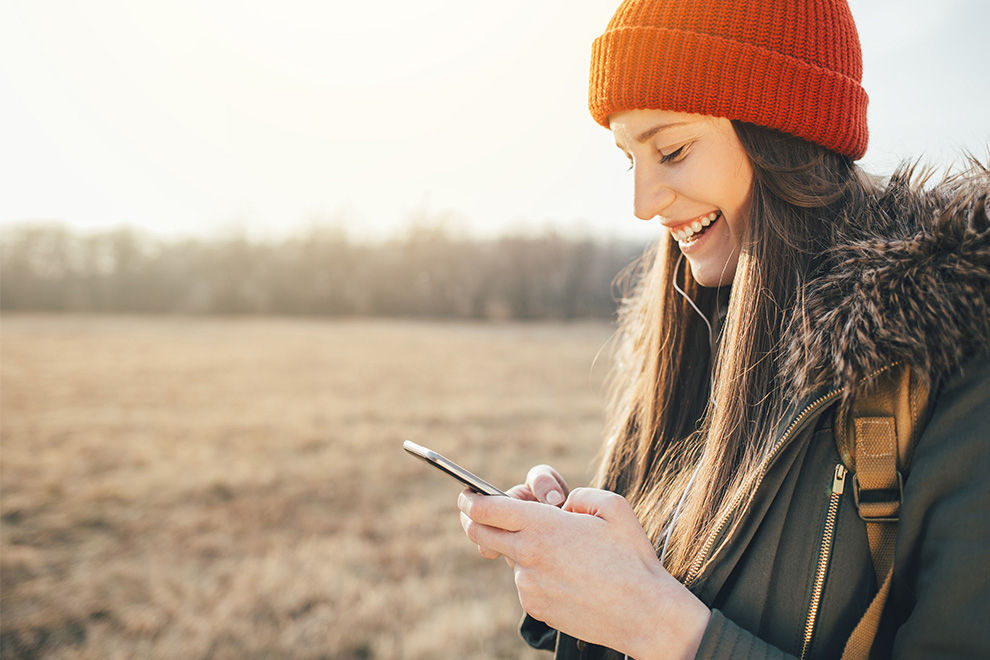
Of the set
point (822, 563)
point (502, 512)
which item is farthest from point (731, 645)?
point (502, 512)

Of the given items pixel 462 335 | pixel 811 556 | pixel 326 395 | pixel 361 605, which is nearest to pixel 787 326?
pixel 811 556

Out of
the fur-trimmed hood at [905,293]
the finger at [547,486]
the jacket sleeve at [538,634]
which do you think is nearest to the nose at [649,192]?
the fur-trimmed hood at [905,293]

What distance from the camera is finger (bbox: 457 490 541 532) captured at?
1.21 metres

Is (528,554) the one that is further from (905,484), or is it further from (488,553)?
(905,484)

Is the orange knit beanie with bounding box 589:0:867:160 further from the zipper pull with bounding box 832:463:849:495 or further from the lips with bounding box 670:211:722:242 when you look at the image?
the zipper pull with bounding box 832:463:849:495

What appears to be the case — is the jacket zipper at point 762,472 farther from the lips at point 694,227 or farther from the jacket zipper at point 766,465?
the lips at point 694,227

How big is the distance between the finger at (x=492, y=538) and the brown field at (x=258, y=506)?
300cm

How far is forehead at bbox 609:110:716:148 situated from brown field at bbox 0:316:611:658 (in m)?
2.72

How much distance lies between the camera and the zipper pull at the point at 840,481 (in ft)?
3.61

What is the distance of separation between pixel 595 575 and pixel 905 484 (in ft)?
1.84

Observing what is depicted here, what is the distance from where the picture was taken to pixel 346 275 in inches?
1385

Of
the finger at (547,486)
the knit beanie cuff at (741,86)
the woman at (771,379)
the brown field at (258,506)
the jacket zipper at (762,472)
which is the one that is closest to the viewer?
the woman at (771,379)

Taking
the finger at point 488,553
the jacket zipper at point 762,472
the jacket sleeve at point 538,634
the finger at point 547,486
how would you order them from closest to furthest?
the jacket zipper at point 762,472 < the finger at point 488,553 < the finger at point 547,486 < the jacket sleeve at point 538,634

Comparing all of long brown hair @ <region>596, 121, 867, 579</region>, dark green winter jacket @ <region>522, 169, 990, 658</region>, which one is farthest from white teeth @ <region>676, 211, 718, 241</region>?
dark green winter jacket @ <region>522, 169, 990, 658</region>
